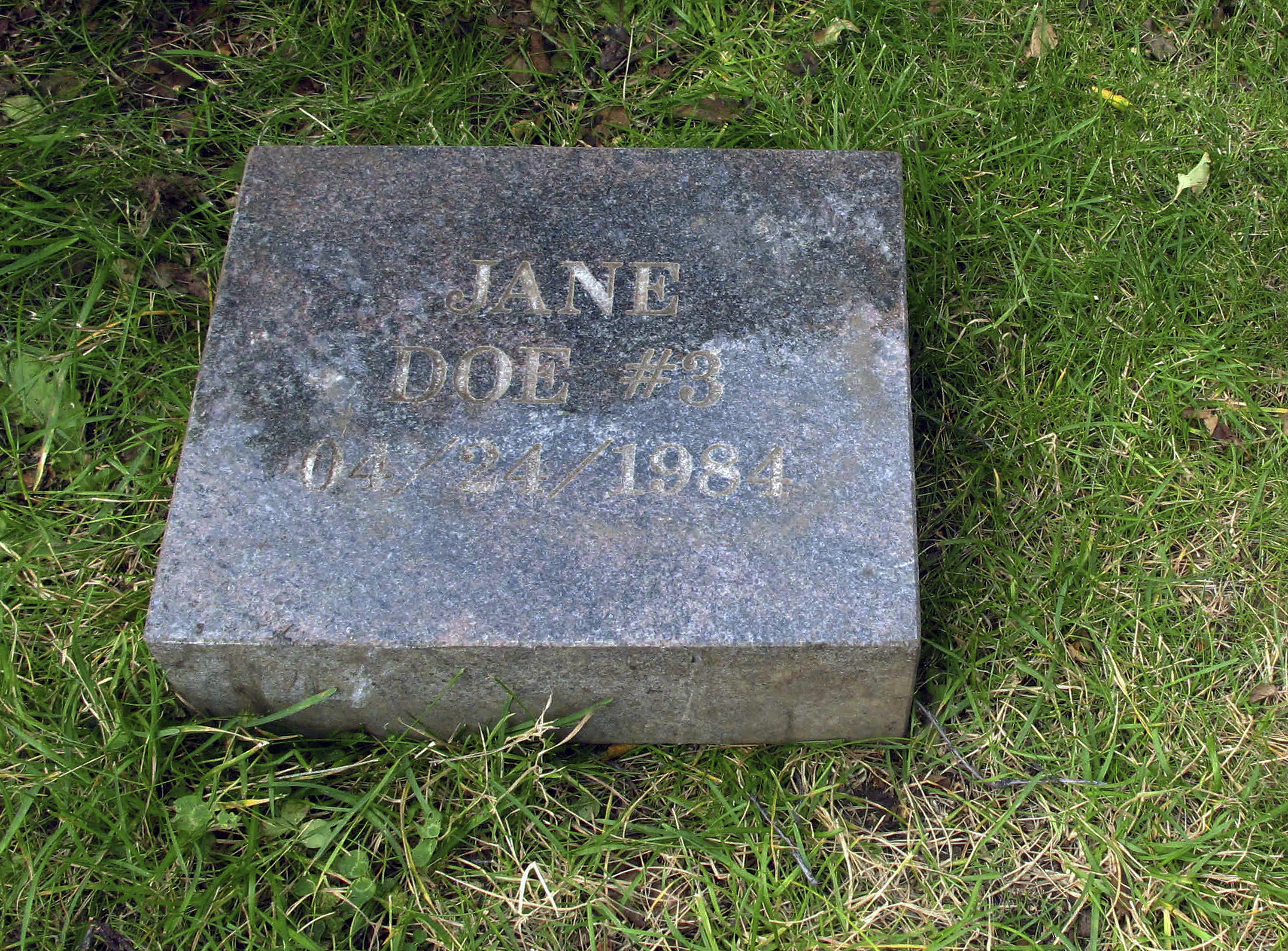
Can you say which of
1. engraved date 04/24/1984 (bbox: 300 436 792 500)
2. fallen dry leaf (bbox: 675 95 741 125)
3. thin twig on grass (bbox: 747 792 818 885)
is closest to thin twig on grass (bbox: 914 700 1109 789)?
thin twig on grass (bbox: 747 792 818 885)

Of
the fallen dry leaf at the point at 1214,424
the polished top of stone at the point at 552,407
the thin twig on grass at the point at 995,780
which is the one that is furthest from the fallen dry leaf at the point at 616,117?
the thin twig on grass at the point at 995,780

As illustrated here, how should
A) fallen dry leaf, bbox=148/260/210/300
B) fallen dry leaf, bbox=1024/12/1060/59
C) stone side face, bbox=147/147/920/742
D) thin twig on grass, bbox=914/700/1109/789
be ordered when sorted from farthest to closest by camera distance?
1. fallen dry leaf, bbox=1024/12/1060/59
2. fallen dry leaf, bbox=148/260/210/300
3. thin twig on grass, bbox=914/700/1109/789
4. stone side face, bbox=147/147/920/742

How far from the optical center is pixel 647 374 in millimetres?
2072

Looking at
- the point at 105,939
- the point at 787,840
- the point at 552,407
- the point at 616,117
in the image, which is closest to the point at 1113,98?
the point at 616,117

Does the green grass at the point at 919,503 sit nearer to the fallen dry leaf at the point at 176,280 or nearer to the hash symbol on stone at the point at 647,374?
the fallen dry leaf at the point at 176,280

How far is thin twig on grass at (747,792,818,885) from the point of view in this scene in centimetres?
197

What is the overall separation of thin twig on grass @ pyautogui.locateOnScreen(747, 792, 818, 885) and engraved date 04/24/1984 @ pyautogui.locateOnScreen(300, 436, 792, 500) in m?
0.56

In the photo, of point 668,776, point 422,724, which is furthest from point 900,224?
point 422,724

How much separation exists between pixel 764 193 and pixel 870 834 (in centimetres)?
122

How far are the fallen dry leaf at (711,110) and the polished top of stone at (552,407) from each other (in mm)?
618

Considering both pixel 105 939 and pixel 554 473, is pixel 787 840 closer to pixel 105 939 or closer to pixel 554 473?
pixel 554 473

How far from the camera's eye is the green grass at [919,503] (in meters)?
1.94

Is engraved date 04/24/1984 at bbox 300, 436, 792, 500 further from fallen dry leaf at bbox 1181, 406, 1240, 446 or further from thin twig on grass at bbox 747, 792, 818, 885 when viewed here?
fallen dry leaf at bbox 1181, 406, 1240, 446

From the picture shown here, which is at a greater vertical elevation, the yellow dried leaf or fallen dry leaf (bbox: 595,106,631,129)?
the yellow dried leaf
